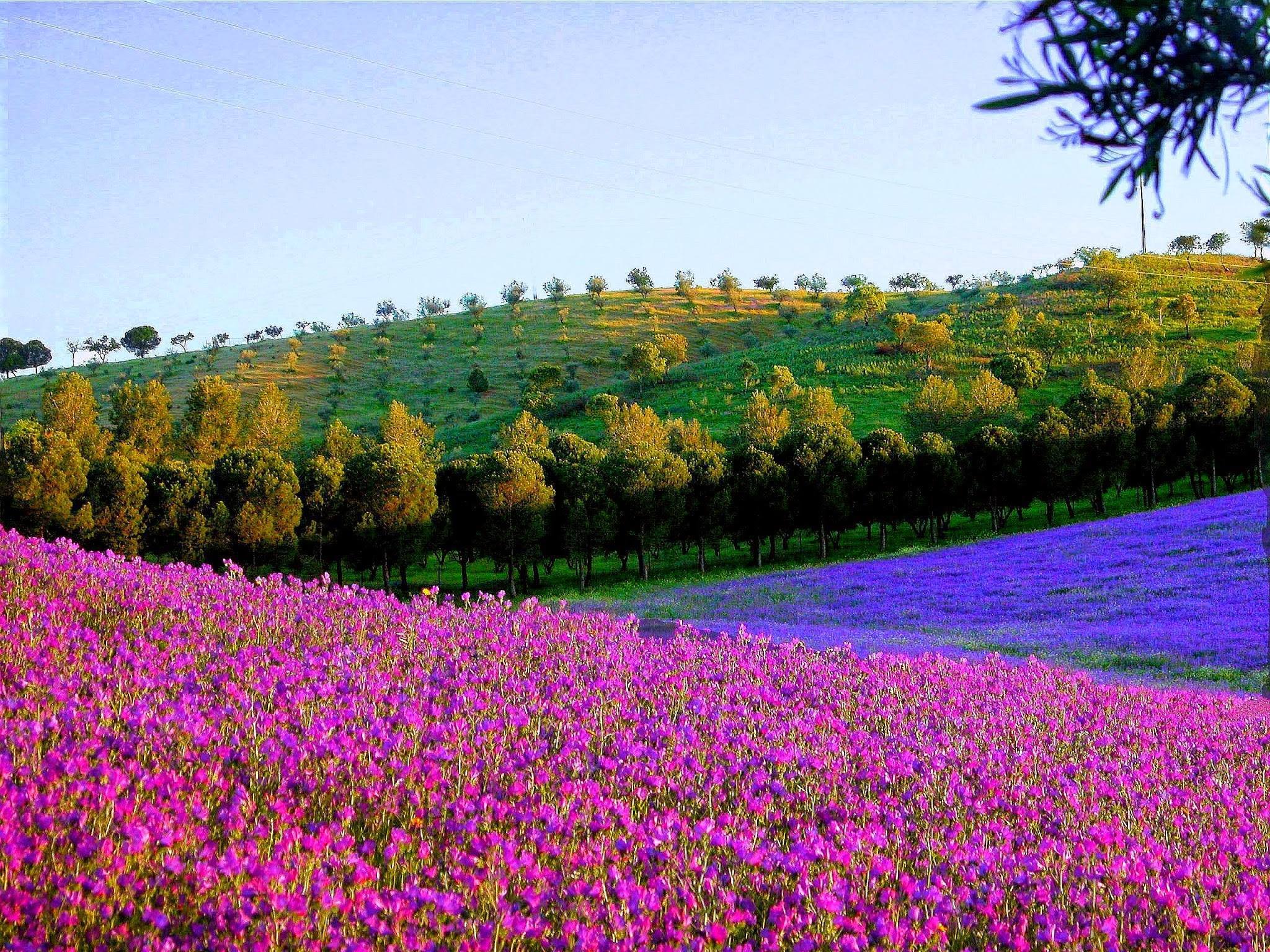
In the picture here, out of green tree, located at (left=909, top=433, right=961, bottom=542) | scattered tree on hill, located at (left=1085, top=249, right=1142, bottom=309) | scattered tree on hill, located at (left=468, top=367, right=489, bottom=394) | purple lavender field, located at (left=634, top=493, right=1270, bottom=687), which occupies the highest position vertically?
scattered tree on hill, located at (left=1085, top=249, right=1142, bottom=309)

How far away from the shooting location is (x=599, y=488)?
53.3m

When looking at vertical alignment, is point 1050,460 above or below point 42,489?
below

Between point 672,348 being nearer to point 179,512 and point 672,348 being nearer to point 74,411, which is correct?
point 74,411

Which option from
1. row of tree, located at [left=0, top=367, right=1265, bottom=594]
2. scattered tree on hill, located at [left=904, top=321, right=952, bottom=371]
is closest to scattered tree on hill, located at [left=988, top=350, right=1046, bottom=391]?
scattered tree on hill, located at [left=904, top=321, right=952, bottom=371]

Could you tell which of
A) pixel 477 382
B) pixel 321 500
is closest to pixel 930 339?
pixel 477 382

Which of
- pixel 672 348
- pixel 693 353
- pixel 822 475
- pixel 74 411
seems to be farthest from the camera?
pixel 693 353

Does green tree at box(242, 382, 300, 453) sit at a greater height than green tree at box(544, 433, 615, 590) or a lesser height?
greater

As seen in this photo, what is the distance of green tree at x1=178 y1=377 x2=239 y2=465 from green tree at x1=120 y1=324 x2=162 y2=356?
329ft

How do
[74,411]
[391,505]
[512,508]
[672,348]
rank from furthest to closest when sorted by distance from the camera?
1. [672,348]
2. [74,411]
3. [512,508]
4. [391,505]

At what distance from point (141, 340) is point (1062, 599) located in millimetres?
183160

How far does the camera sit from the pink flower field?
4266 millimetres

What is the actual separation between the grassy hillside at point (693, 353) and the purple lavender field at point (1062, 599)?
51.6 metres

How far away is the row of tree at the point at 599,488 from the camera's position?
155 ft

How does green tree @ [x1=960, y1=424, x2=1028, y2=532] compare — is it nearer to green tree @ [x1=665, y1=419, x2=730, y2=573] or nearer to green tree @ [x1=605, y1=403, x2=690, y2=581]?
green tree @ [x1=665, y1=419, x2=730, y2=573]
